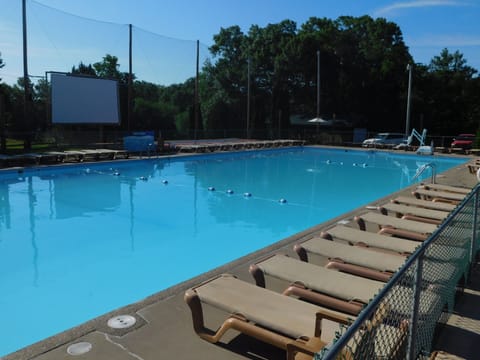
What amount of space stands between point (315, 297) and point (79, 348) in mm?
1754

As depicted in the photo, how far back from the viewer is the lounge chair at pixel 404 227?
5.17m

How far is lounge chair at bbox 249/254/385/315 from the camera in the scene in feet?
10.6

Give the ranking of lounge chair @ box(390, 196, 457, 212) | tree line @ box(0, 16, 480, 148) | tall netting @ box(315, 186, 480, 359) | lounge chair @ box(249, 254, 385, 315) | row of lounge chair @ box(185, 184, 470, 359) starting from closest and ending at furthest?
tall netting @ box(315, 186, 480, 359) < row of lounge chair @ box(185, 184, 470, 359) < lounge chair @ box(249, 254, 385, 315) < lounge chair @ box(390, 196, 457, 212) < tree line @ box(0, 16, 480, 148)

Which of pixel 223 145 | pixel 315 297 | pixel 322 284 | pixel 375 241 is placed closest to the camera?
pixel 315 297

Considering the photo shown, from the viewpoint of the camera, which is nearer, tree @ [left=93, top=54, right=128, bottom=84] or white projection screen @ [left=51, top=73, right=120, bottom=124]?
white projection screen @ [left=51, top=73, right=120, bottom=124]

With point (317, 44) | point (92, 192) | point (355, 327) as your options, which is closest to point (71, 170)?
point (92, 192)

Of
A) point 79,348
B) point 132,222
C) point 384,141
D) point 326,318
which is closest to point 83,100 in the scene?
point 132,222

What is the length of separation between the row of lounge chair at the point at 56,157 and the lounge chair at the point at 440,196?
12535mm

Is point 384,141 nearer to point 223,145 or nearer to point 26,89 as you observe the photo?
point 223,145

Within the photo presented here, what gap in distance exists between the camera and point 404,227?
5.44m

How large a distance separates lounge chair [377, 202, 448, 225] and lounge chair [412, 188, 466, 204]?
4.28 feet

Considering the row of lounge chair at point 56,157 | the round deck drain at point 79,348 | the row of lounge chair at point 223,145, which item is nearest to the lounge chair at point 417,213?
the round deck drain at point 79,348

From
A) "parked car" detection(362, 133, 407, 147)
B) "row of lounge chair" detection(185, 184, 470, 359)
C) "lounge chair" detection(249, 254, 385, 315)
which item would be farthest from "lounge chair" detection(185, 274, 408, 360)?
"parked car" detection(362, 133, 407, 147)

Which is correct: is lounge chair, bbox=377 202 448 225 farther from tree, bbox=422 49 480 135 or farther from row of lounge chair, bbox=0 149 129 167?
tree, bbox=422 49 480 135
